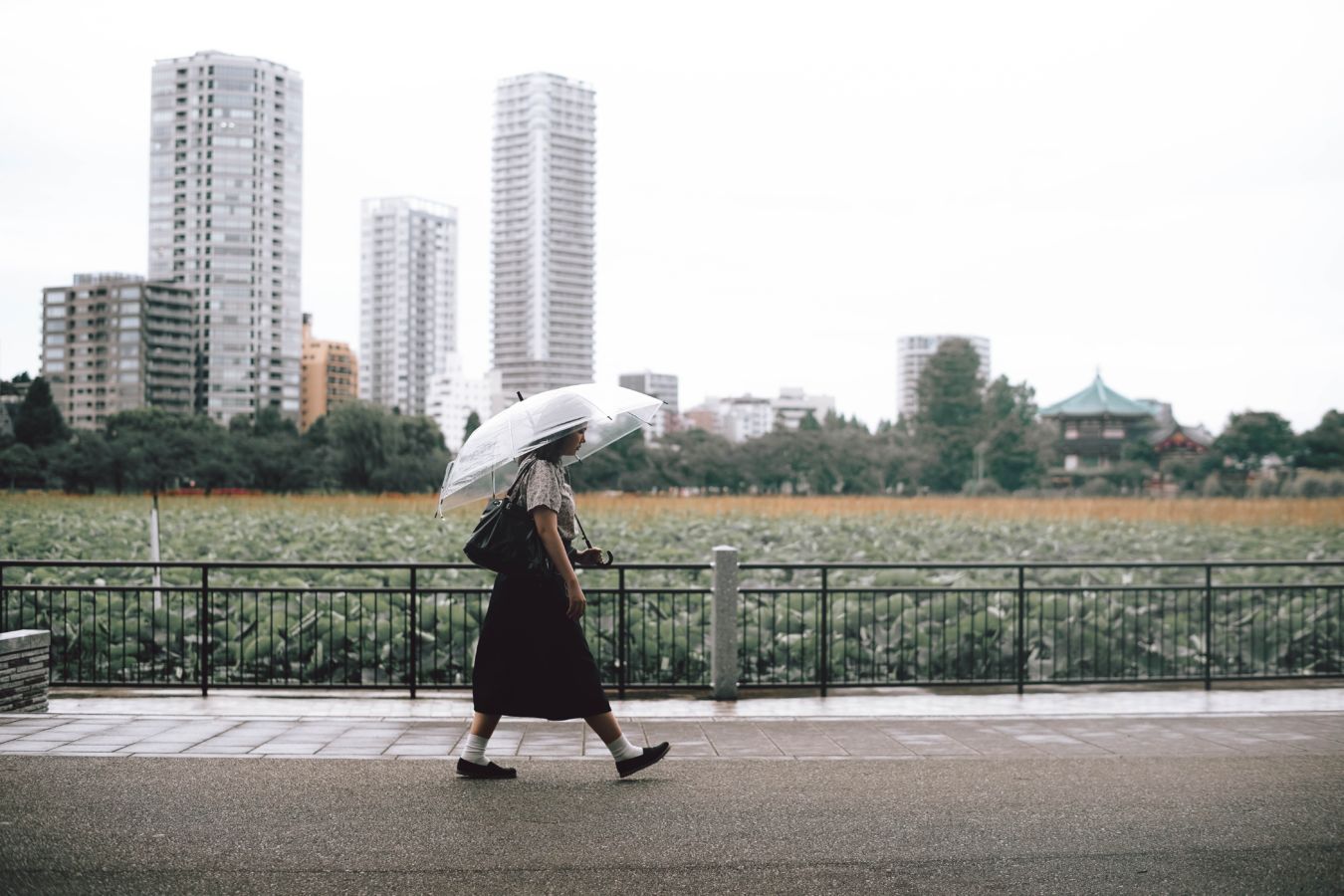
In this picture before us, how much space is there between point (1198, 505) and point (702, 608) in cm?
2612

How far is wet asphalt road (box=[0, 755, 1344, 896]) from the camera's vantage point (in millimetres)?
4762

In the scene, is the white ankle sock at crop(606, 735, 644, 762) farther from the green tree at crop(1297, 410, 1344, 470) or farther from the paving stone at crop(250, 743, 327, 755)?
the green tree at crop(1297, 410, 1344, 470)

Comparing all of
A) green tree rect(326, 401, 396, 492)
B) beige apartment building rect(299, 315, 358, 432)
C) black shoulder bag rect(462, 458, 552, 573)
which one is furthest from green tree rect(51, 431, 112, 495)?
beige apartment building rect(299, 315, 358, 432)

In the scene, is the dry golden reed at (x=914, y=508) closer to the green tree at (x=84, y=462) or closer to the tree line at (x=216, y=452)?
the tree line at (x=216, y=452)

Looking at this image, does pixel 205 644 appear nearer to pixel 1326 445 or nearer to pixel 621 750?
pixel 621 750

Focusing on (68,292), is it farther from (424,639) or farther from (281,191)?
(281,191)

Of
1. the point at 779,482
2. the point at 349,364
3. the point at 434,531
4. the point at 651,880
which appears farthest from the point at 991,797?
the point at 349,364

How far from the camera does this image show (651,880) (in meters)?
4.73

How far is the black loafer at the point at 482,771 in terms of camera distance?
649 centimetres

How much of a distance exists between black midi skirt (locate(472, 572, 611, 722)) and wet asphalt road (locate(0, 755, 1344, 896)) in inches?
20.8

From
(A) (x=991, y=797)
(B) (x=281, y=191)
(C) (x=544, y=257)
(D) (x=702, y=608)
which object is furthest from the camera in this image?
(C) (x=544, y=257)

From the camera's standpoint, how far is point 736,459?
207 feet

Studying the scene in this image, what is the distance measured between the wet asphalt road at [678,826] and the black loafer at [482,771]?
0.11 meters

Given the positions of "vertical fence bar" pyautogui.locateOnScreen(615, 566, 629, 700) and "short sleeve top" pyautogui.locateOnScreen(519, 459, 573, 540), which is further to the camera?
"vertical fence bar" pyautogui.locateOnScreen(615, 566, 629, 700)
